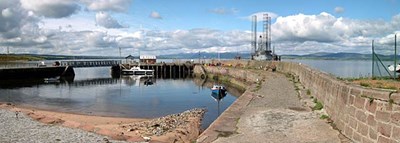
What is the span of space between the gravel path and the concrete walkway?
17.4ft

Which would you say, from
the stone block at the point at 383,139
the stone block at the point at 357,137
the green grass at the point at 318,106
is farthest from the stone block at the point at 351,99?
the green grass at the point at 318,106

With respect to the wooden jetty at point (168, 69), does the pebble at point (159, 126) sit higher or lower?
lower

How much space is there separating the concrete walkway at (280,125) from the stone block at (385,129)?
1569mm

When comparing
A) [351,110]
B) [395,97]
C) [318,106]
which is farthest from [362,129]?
[318,106]

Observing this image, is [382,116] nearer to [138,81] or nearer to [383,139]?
[383,139]

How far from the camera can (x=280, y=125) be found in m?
11.5

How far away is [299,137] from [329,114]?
281 centimetres

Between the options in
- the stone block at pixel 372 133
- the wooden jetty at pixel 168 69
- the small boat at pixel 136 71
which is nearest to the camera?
the stone block at pixel 372 133

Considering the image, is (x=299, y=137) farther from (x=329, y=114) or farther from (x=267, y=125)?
(x=329, y=114)

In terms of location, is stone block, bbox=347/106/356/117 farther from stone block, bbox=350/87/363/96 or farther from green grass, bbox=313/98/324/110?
green grass, bbox=313/98/324/110

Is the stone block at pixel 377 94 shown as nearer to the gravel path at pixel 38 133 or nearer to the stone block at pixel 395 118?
the stone block at pixel 395 118

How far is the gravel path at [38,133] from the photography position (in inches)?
534

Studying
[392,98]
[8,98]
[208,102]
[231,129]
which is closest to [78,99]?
[8,98]

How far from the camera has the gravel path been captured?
44.5 ft
